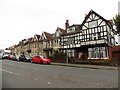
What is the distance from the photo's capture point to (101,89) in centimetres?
970

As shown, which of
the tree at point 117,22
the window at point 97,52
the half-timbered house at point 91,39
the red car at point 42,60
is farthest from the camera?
the half-timbered house at point 91,39

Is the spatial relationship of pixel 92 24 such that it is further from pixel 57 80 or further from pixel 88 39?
pixel 57 80

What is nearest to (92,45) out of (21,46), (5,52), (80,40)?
(80,40)

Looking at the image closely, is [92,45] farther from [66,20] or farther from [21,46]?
[21,46]

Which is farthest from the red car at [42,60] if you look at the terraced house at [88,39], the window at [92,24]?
the window at [92,24]

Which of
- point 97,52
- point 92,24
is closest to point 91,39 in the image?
point 92,24

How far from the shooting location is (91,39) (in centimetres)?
4253

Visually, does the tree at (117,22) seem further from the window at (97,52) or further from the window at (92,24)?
the window at (92,24)

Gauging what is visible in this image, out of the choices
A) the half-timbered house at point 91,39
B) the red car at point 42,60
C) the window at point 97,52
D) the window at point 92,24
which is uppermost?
the window at point 92,24

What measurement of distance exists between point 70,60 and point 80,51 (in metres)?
6.55

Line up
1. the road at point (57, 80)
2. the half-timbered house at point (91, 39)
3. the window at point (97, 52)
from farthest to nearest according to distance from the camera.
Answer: the half-timbered house at point (91, 39) → the window at point (97, 52) → the road at point (57, 80)

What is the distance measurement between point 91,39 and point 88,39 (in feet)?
2.97

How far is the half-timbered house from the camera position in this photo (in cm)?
3966

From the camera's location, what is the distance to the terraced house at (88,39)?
39.9 m
